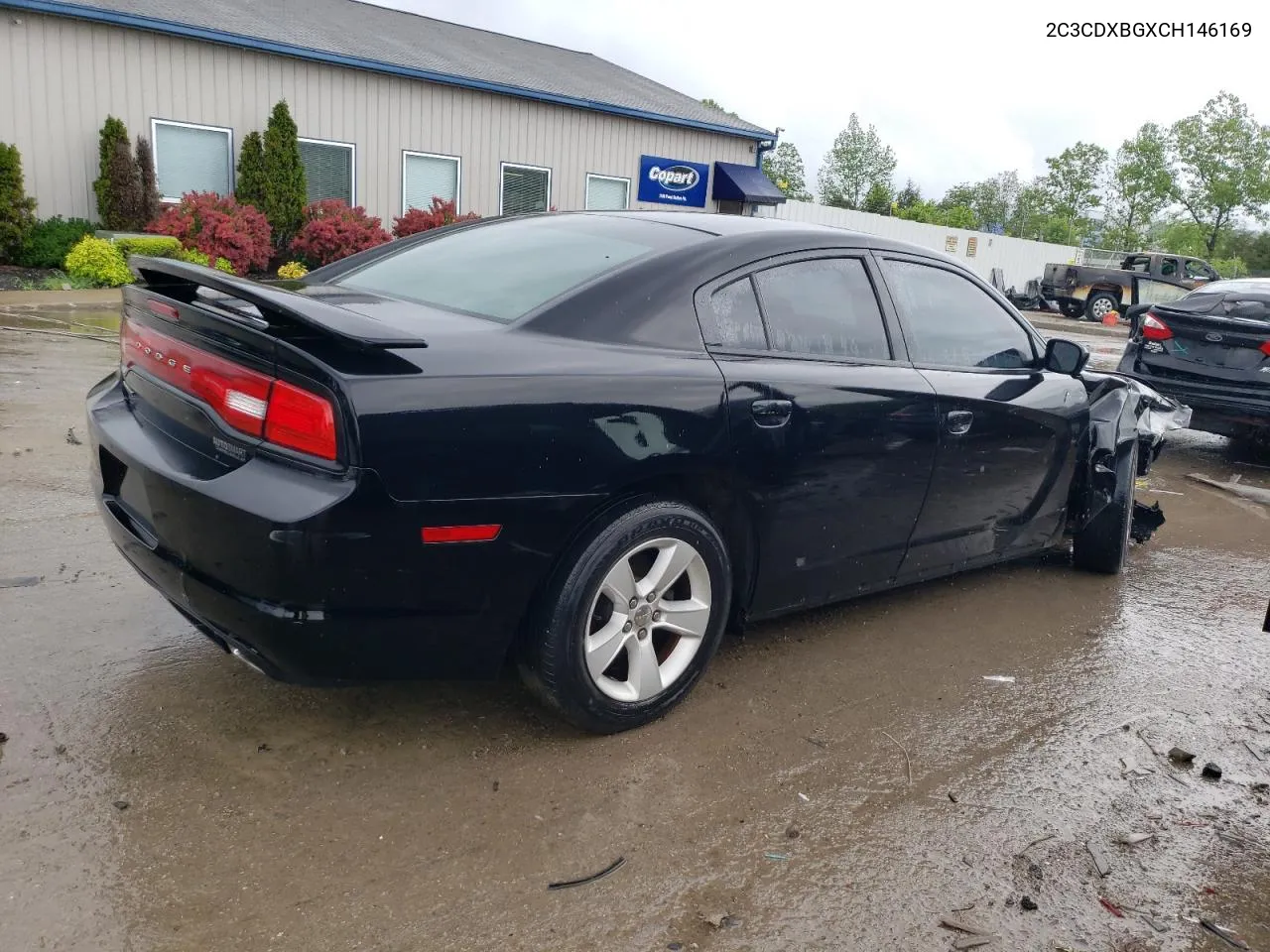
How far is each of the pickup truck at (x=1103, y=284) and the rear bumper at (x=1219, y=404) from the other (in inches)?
760

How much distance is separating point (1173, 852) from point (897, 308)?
2.05 metres

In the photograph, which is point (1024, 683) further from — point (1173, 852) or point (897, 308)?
point (897, 308)

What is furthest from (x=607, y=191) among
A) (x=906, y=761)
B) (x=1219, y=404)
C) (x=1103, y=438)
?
(x=906, y=761)

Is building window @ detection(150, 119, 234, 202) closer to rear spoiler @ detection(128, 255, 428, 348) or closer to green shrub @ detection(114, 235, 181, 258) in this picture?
green shrub @ detection(114, 235, 181, 258)

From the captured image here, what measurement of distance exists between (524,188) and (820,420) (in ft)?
58.4

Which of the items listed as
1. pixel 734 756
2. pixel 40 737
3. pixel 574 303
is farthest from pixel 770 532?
pixel 40 737

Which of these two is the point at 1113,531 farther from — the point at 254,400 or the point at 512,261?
the point at 254,400

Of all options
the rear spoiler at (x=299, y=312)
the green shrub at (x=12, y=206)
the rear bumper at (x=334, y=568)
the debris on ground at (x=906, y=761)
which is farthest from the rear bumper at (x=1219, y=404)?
the green shrub at (x=12, y=206)

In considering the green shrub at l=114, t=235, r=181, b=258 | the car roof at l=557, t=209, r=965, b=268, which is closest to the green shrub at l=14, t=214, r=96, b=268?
the green shrub at l=114, t=235, r=181, b=258

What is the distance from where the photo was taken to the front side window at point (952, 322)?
158 inches

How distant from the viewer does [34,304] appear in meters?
12.1

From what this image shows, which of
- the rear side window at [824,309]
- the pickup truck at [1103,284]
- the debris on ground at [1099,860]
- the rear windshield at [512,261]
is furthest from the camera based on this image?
the pickup truck at [1103,284]

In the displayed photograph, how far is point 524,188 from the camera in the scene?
796 inches

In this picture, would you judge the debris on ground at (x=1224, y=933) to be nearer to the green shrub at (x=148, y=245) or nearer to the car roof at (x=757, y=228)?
the car roof at (x=757, y=228)
